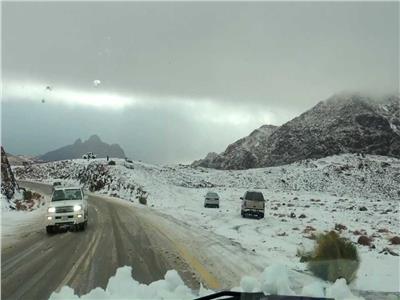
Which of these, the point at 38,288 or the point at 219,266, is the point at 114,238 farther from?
the point at 38,288

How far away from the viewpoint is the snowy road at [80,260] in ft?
34.1

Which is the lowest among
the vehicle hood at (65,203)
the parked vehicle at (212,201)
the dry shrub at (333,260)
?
the dry shrub at (333,260)

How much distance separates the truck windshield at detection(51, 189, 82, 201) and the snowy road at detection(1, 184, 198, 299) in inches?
68.2

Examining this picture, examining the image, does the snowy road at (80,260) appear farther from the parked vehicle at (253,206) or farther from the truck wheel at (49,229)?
the parked vehicle at (253,206)

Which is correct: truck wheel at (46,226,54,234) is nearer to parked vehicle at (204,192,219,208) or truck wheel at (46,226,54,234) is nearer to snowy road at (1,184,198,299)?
snowy road at (1,184,198,299)

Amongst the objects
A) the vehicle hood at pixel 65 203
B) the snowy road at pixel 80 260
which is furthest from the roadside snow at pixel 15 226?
the vehicle hood at pixel 65 203

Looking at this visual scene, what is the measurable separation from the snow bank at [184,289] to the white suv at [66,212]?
13689 mm

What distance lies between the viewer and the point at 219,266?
1226cm

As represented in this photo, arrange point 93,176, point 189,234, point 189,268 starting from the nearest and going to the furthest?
point 189,268, point 189,234, point 93,176

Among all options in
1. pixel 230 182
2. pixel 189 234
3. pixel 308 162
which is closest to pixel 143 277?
pixel 189 234

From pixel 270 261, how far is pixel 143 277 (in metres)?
3.69

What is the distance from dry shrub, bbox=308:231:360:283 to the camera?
988 cm

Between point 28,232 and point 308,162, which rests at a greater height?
point 308,162

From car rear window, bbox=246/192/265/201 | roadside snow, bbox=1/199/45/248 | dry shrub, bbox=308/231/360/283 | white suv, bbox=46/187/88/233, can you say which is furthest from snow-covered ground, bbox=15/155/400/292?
roadside snow, bbox=1/199/45/248
